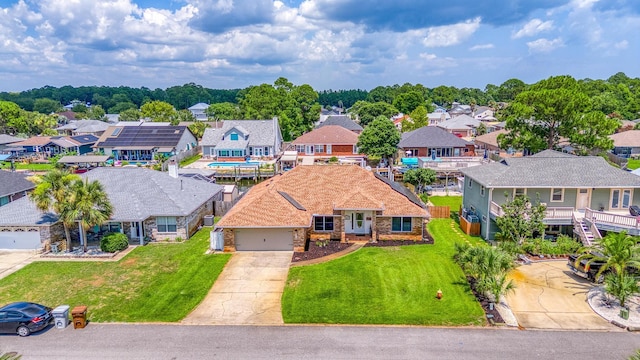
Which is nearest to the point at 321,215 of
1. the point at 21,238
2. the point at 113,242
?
the point at 113,242

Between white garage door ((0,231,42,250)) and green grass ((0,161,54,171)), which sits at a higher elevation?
green grass ((0,161,54,171))

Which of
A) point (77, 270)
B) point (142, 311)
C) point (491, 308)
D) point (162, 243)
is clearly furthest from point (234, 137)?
point (491, 308)

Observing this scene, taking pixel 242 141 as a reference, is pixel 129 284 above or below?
below

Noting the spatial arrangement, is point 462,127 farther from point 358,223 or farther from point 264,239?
point 264,239

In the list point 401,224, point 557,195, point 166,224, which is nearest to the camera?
point 557,195

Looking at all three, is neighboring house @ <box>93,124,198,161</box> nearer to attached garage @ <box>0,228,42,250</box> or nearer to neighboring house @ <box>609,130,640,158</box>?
attached garage @ <box>0,228,42,250</box>

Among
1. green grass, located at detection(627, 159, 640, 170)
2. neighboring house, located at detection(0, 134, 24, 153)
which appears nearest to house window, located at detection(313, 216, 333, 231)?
green grass, located at detection(627, 159, 640, 170)
